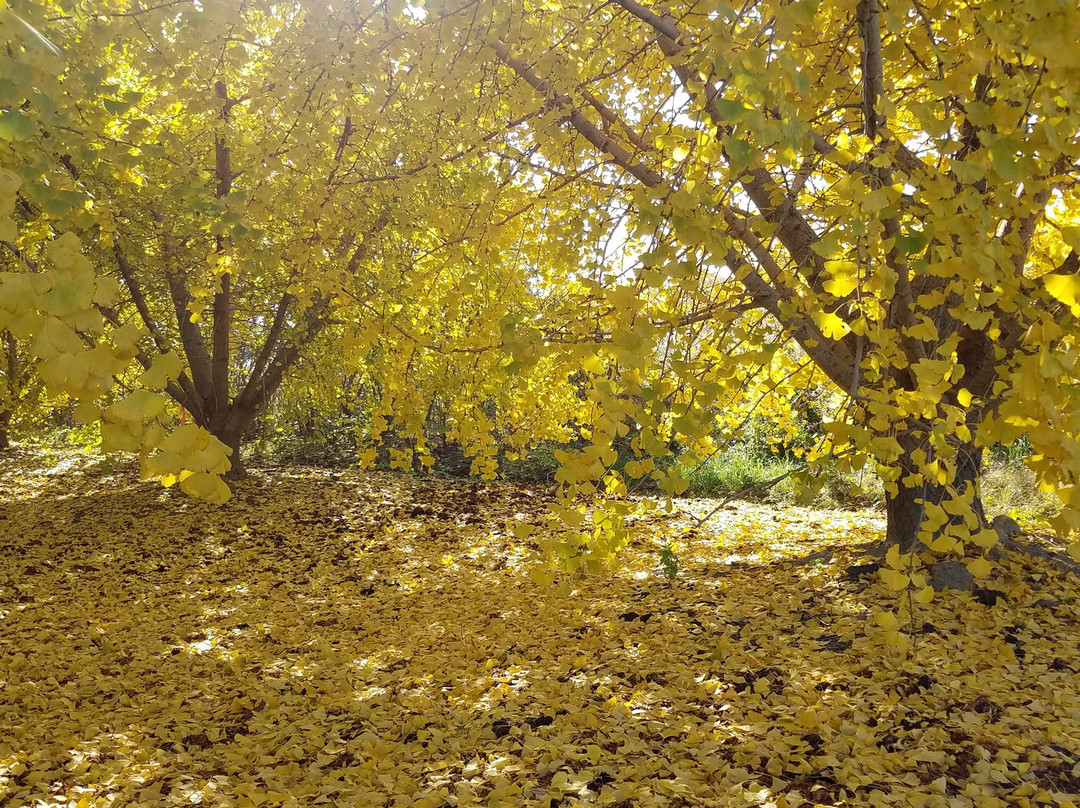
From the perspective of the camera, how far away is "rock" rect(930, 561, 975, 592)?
11.5 feet

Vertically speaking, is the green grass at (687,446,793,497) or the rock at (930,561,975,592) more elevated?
the green grass at (687,446,793,497)

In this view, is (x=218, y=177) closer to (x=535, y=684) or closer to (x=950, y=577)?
(x=535, y=684)

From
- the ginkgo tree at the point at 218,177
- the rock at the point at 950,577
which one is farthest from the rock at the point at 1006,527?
the ginkgo tree at the point at 218,177

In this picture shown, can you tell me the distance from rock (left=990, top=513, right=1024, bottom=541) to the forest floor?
0.47 metres

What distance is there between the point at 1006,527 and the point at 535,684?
309cm

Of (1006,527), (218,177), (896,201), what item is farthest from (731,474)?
(896,201)

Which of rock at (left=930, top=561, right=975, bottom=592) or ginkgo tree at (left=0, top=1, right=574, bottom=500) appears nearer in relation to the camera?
ginkgo tree at (left=0, top=1, right=574, bottom=500)

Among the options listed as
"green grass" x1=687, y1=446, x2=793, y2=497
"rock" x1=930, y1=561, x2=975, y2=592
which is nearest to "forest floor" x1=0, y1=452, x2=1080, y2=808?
"rock" x1=930, y1=561, x2=975, y2=592

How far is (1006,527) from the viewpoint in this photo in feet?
13.7

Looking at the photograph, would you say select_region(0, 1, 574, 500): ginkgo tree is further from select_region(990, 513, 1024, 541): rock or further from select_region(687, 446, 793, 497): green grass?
select_region(687, 446, 793, 497): green grass

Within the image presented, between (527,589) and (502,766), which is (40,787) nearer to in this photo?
(502,766)

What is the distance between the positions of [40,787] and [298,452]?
9.23m

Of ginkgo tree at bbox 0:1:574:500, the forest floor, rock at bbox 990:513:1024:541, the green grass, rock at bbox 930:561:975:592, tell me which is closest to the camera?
ginkgo tree at bbox 0:1:574:500

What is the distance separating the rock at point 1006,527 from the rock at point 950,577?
682 mm
